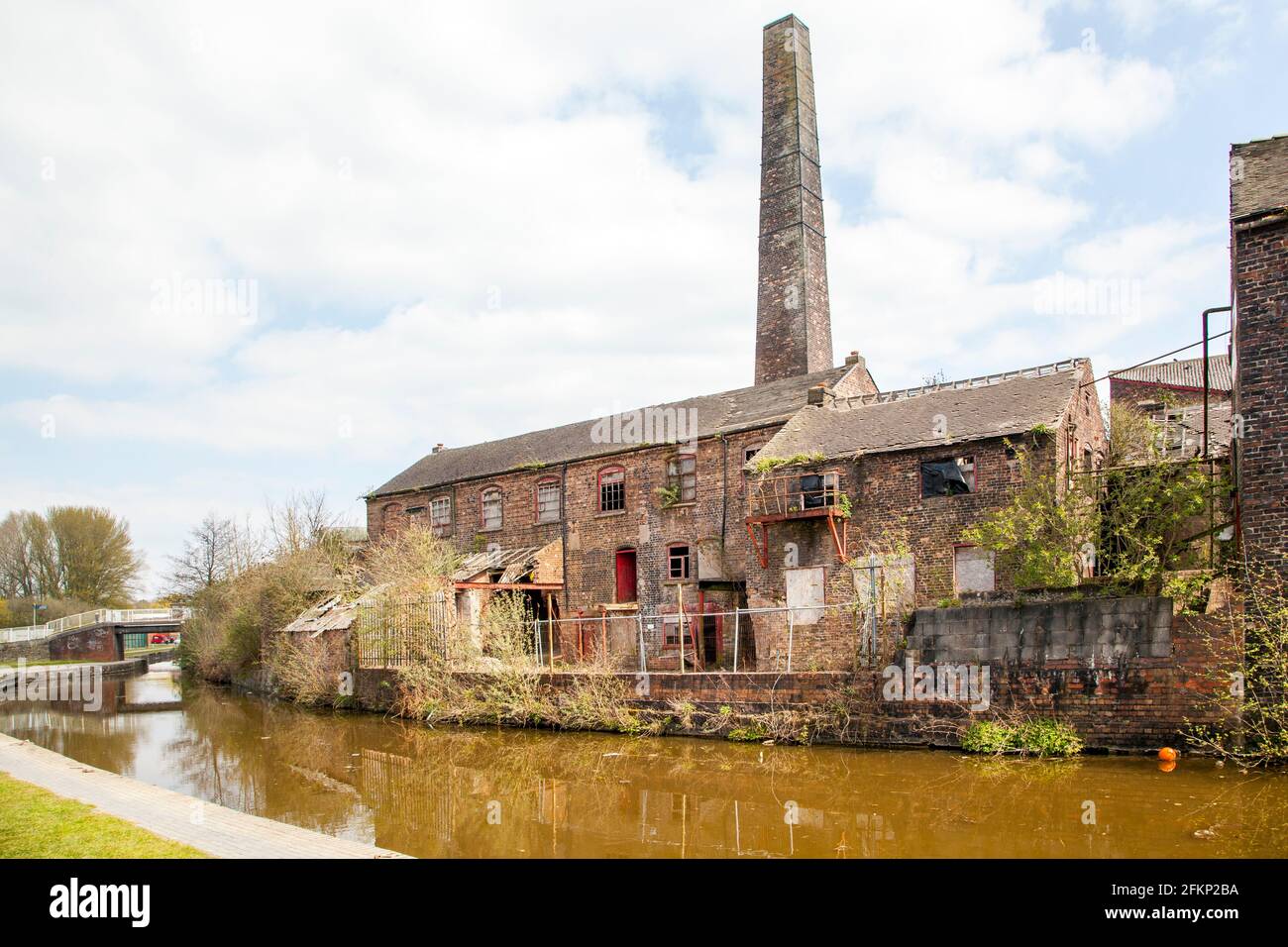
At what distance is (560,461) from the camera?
1075 inches

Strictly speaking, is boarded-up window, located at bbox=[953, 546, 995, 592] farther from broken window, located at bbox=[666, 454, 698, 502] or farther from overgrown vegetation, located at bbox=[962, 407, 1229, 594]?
broken window, located at bbox=[666, 454, 698, 502]

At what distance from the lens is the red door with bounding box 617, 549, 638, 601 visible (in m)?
25.6

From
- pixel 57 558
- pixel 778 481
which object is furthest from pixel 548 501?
pixel 57 558

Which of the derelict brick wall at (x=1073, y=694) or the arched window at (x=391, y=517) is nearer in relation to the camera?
the derelict brick wall at (x=1073, y=694)

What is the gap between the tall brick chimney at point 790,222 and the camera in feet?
91.5

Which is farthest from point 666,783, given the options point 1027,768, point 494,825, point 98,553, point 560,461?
point 98,553

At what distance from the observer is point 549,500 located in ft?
91.5

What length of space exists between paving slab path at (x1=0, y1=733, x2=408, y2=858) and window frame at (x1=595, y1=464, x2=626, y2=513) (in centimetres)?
1492

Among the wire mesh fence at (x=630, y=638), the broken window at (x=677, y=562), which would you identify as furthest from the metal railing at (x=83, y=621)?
the broken window at (x=677, y=562)

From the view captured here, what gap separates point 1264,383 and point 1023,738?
5.67 metres

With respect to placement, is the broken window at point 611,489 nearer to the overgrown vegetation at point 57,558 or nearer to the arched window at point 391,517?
the arched window at point 391,517

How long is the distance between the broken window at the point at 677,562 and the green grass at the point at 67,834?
15988 mm
